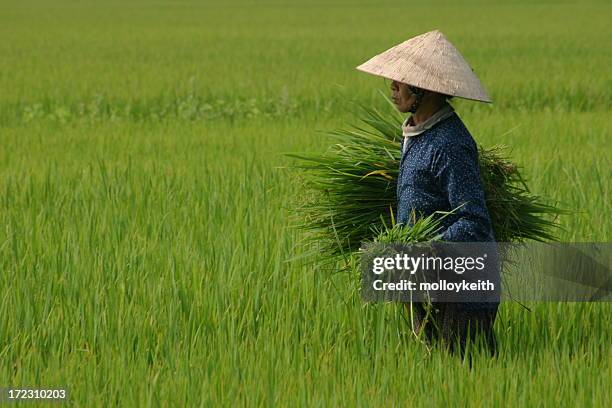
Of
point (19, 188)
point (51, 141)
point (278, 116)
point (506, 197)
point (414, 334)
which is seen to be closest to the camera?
point (414, 334)

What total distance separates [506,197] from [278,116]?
623cm

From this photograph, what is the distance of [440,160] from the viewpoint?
2.53 metres

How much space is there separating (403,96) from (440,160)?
21 centimetres

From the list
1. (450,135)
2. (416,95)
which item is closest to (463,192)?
(450,135)

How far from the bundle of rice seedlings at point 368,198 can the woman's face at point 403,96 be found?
22 cm

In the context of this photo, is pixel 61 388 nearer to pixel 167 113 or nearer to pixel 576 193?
pixel 576 193

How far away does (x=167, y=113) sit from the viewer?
9.34 meters

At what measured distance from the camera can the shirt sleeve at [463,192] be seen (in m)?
2.47

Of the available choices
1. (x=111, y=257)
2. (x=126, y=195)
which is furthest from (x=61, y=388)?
(x=126, y=195)

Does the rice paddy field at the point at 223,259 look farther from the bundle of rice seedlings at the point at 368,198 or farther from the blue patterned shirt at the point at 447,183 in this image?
the blue patterned shirt at the point at 447,183

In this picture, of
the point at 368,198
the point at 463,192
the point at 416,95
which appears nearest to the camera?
the point at 463,192
